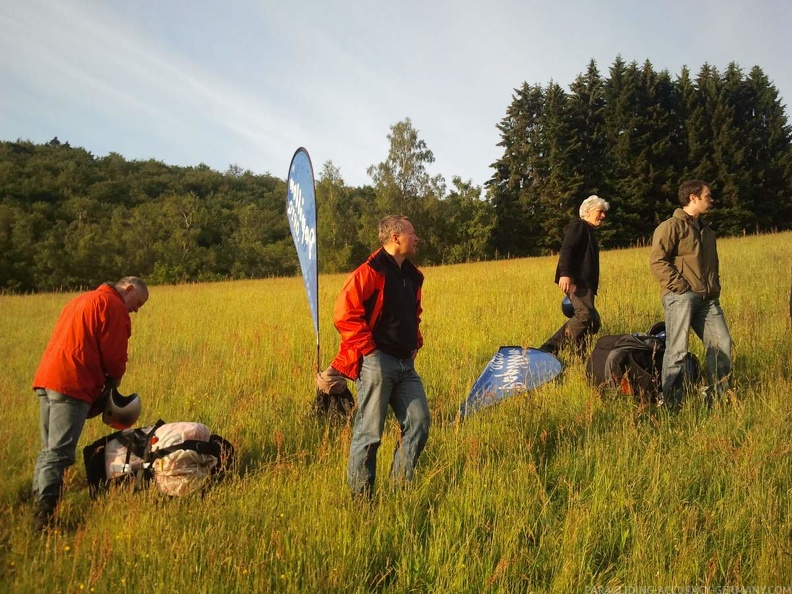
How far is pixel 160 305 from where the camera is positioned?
1463 cm

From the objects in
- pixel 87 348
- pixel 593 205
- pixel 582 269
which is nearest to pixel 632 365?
pixel 582 269

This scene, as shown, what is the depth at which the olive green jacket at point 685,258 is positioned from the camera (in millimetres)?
4172

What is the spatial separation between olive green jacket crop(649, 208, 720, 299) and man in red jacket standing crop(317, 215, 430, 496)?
7.96 ft

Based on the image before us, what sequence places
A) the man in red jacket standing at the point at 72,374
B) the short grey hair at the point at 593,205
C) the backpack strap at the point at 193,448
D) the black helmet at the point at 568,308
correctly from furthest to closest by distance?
the black helmet at the point at 568,308, the short grey hair at the point at 593,205, the backpack strap at the point at 193,448, the man in red jacket standing at the point at 72,374

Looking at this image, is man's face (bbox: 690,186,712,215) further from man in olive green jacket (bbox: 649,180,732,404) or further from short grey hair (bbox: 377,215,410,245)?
short grey hair (bbox: 377,215,410,245)

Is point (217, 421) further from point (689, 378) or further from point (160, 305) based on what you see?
point (160, 305)

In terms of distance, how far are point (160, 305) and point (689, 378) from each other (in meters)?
14.1

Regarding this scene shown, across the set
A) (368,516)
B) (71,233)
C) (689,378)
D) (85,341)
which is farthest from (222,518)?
(71,233)

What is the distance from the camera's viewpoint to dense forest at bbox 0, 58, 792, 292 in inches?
1518

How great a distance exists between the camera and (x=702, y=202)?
13.9 feet

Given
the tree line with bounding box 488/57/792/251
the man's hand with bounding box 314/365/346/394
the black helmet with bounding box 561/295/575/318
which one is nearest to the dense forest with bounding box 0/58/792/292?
the tree line with bounding box 488/57/792/251

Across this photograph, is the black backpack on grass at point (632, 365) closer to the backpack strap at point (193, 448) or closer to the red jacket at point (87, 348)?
the backpack strap at point (193, 448)

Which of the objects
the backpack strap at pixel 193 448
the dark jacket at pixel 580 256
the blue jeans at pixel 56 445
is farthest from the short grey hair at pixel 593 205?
the blue jeans at pixel 56 445

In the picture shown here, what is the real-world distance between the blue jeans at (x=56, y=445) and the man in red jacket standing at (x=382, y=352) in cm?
171
